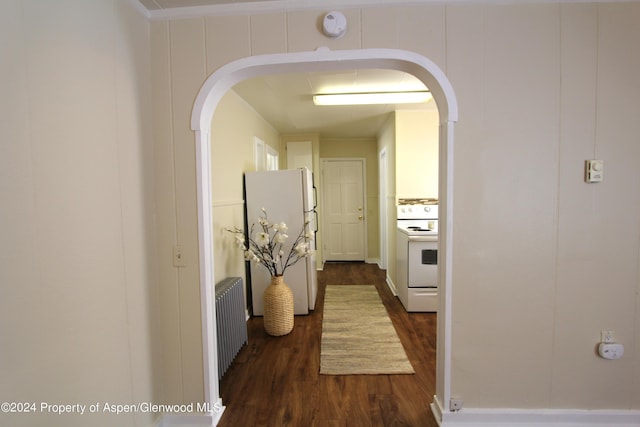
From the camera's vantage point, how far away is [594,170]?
1536mm

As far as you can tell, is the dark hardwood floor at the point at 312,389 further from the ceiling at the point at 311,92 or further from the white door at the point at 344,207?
the white door at the point at 344,207

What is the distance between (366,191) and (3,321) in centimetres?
520

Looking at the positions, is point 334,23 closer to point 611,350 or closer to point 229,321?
point 229,321

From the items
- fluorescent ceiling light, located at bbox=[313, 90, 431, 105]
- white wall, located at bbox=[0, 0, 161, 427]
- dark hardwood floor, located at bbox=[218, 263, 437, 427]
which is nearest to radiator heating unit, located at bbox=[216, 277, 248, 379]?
dark hardwood floor, located at bbox=[218, 263, 437, 427]

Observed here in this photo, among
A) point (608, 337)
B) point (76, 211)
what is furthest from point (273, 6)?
point (608, 337)

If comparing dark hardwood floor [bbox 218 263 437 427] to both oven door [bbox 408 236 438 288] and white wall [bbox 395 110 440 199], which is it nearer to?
oven door [bbox 408 236 438 288]

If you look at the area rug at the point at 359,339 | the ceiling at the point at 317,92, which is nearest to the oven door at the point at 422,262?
the area rug at the point at 359,339

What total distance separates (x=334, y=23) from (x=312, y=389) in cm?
230

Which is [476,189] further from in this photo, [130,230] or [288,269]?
[288,269]

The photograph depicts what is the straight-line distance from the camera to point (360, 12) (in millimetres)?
1541

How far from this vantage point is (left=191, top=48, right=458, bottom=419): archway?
155 centimetres

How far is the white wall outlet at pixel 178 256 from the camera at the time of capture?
1654 mm

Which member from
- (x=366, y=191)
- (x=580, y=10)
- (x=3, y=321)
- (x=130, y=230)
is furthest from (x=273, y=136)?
(x=3, y=321)

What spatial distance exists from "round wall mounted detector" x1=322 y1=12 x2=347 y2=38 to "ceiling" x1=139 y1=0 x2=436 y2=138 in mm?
303
